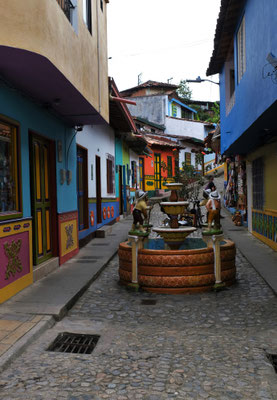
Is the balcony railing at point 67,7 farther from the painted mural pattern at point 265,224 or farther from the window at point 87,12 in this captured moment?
the painted mural pattern at point 265,224

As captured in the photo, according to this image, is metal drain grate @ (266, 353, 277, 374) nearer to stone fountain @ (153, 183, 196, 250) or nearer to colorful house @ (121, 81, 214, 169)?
stone fountain @ (153, 183, 196, 250)

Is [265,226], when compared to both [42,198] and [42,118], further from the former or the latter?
[42,118]

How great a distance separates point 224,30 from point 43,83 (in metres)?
6.40

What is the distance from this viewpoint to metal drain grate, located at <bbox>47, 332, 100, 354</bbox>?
12.5 feet

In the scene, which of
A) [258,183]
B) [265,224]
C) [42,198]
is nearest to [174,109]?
[258,183]

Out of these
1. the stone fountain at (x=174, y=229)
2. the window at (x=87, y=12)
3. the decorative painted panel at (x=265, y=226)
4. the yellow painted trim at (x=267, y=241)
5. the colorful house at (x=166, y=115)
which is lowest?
the yellow painted trim at (x=267, y=241)

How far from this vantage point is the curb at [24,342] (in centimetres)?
334

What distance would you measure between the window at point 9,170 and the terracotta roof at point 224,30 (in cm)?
573

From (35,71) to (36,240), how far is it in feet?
9.86

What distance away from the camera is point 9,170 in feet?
18.2

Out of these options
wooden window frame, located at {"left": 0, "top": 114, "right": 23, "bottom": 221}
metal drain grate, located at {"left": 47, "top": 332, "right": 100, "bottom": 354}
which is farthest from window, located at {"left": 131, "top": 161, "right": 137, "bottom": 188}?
metal drain grate, located at {"left": 47, "top": 332, "right": 100, "bottom": 354}

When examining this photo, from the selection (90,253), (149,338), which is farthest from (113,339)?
(90,253)

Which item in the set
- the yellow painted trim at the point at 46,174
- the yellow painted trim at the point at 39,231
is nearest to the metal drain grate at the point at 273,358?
the yellow painted trim at the point at 39,231

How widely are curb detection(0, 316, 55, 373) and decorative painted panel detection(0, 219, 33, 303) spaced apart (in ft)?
3.13
